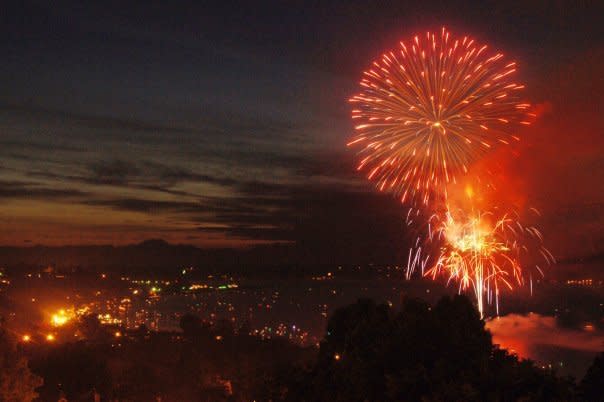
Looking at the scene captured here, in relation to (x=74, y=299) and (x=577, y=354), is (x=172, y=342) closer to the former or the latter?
(x=577, y=354)

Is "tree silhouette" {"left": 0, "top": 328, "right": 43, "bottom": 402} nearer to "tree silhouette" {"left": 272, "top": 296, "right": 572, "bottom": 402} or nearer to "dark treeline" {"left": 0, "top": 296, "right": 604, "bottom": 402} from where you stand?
"dark treeline" {"left": 0, "top": 296, "right": 604, "bottom": 402}

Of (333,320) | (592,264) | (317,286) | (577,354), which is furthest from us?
(317,286)

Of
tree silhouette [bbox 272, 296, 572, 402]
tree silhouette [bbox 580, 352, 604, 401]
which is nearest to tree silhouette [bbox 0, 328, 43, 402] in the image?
tree silhouette [bbox 272, 296, 572, 402]

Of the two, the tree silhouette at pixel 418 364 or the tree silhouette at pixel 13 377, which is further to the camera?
the tree silhouette at pixel 13 377

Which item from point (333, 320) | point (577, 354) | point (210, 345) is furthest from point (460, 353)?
point (577, 354)

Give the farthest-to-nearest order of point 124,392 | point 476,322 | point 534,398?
point 124,392 < point 476,322 < point 534,398

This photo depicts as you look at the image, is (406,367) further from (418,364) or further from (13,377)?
(13,377)

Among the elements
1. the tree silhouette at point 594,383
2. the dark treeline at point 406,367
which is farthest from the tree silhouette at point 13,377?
the tree silhouette at point 594,383

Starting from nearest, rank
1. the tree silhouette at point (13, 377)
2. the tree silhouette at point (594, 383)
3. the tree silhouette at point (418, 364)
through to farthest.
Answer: the tree silhouette at point (418, 364)
the tree silhouette at point (594, 383)
the tree silhouette at point (13, 377)

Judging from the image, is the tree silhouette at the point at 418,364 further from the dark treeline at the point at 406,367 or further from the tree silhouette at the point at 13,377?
the tree silhouette at the point at 13,377

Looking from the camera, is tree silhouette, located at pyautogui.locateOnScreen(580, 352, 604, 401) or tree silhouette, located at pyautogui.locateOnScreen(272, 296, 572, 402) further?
tree silhouette, located at pyautogui.locateOnScreen(580, 352, 604, 401)

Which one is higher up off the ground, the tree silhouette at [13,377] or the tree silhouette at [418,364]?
the tree silhouette at [418,364]
